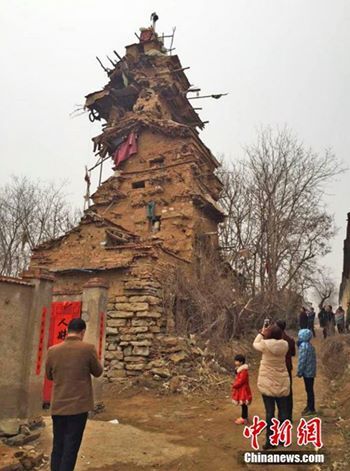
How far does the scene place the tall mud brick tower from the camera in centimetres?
1250

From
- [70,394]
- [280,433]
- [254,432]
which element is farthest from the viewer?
[254,432]

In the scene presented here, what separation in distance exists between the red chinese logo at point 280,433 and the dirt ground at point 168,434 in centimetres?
16

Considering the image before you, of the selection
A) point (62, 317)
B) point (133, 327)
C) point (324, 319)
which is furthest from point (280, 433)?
point (324, 319)

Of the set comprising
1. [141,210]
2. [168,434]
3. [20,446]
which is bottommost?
[168,434]

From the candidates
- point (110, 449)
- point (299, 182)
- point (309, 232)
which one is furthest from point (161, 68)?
point (110, 449)

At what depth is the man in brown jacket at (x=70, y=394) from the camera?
4.02 metres

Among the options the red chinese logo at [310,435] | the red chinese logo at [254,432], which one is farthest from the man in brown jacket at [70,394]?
the red chinese logo at [310,435]

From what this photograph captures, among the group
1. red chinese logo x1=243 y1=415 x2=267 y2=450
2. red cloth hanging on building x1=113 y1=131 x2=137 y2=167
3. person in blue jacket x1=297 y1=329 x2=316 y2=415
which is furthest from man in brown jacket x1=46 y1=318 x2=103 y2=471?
red cloth hanging on building x1=113 y1=131 x2=137 y2=167

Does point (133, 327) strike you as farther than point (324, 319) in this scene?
No

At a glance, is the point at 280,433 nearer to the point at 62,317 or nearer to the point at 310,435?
the point at 310,435

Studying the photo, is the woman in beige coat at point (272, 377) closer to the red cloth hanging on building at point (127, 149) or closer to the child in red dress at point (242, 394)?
the child in red dress at point (242, 394)

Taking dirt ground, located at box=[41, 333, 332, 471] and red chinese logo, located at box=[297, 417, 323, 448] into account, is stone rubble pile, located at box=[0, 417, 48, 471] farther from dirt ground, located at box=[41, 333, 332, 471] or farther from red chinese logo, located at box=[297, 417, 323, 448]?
red chinese logo, located at box=[297, 417, 323, 448]

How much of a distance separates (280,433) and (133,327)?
7.37 meters

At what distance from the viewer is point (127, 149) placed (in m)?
21.6
